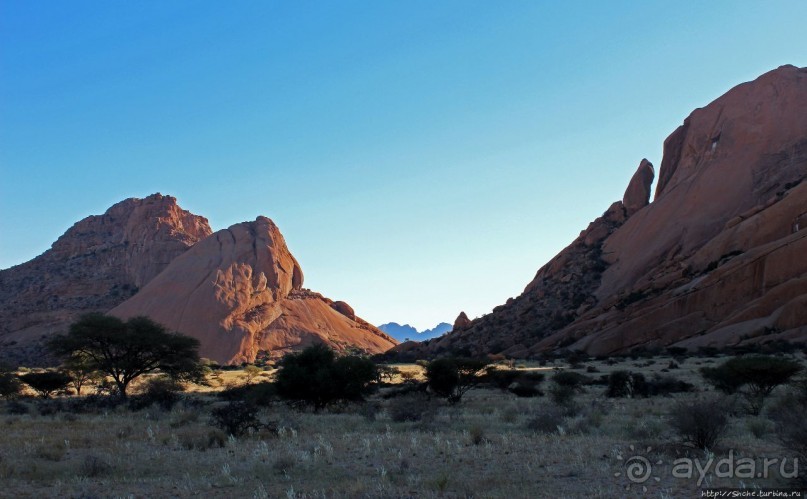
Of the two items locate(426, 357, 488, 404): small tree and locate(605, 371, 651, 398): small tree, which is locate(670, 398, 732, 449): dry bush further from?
locate(426, 357, 488, 404): small tree

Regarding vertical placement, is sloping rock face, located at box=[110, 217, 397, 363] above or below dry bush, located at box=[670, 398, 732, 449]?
above

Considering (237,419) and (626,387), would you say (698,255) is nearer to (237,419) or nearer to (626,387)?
(626,387)

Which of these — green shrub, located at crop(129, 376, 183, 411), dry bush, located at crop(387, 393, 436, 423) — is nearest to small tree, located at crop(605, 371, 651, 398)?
dry bush, located at crop(387, 393, 436, 423)

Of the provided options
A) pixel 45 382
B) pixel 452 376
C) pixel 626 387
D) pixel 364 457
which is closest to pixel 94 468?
pixel 364 457

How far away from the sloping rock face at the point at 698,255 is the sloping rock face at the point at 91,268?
178ft

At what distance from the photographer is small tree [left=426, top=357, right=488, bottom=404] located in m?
25.5

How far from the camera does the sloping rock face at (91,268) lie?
9344 cm

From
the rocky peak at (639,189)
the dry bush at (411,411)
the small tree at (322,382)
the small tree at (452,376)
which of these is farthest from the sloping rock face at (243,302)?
the dry bush at (411,411)

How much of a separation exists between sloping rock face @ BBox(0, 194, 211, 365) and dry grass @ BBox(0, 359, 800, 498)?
82.1 meters

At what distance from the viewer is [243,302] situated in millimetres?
88562

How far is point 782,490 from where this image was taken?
796 centimetres

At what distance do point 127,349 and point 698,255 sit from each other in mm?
50577

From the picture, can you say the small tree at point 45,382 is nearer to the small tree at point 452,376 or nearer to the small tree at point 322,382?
the small tree at point 322,382

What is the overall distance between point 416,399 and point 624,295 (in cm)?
4825
